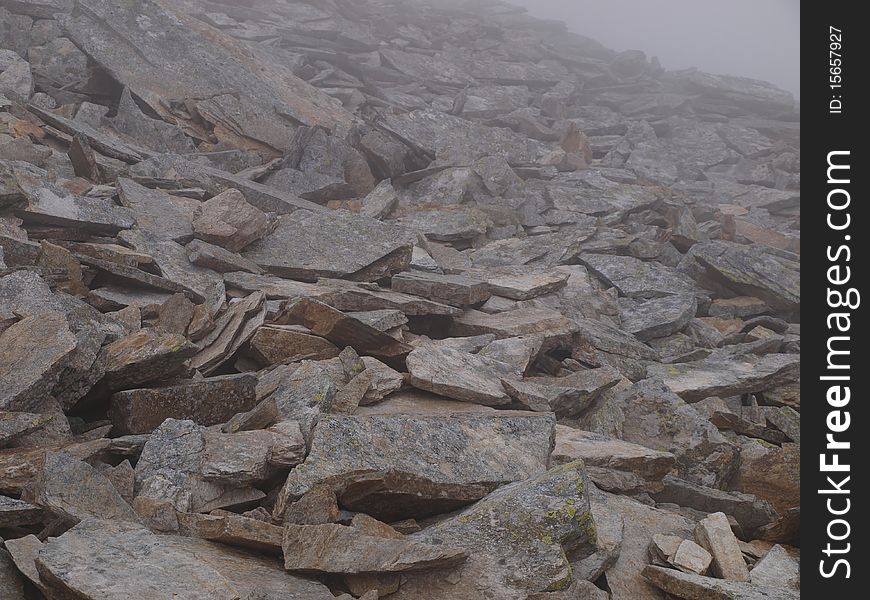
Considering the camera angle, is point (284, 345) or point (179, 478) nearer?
point (179, 478)

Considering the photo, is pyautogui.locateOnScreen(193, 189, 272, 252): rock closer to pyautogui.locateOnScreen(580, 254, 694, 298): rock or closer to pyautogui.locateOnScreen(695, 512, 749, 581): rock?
pyautogui.locateOnScreen(580, 254, 694, 298): rock

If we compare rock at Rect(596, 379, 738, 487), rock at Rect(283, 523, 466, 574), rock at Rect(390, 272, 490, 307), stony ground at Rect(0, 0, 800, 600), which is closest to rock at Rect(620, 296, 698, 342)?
stony ground at Rect(0, 0, 800, 600)

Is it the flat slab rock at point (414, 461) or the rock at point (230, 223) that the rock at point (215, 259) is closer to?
the rock at point (230, 223)

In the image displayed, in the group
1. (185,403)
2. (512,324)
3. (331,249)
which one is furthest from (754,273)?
(185,403)

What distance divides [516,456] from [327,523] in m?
2.07

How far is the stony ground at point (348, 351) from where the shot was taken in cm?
500

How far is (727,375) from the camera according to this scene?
1166 cm

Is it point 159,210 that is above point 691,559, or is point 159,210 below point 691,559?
above

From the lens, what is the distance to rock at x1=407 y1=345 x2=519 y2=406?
7.79 meters

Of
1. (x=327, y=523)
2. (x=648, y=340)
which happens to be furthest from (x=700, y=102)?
(x=327, y=523)

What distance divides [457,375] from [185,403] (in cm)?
291

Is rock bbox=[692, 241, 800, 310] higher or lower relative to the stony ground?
lower

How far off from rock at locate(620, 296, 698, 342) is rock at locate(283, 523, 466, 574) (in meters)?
9.85

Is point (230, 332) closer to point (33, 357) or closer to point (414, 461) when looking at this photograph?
point (33, 357)
